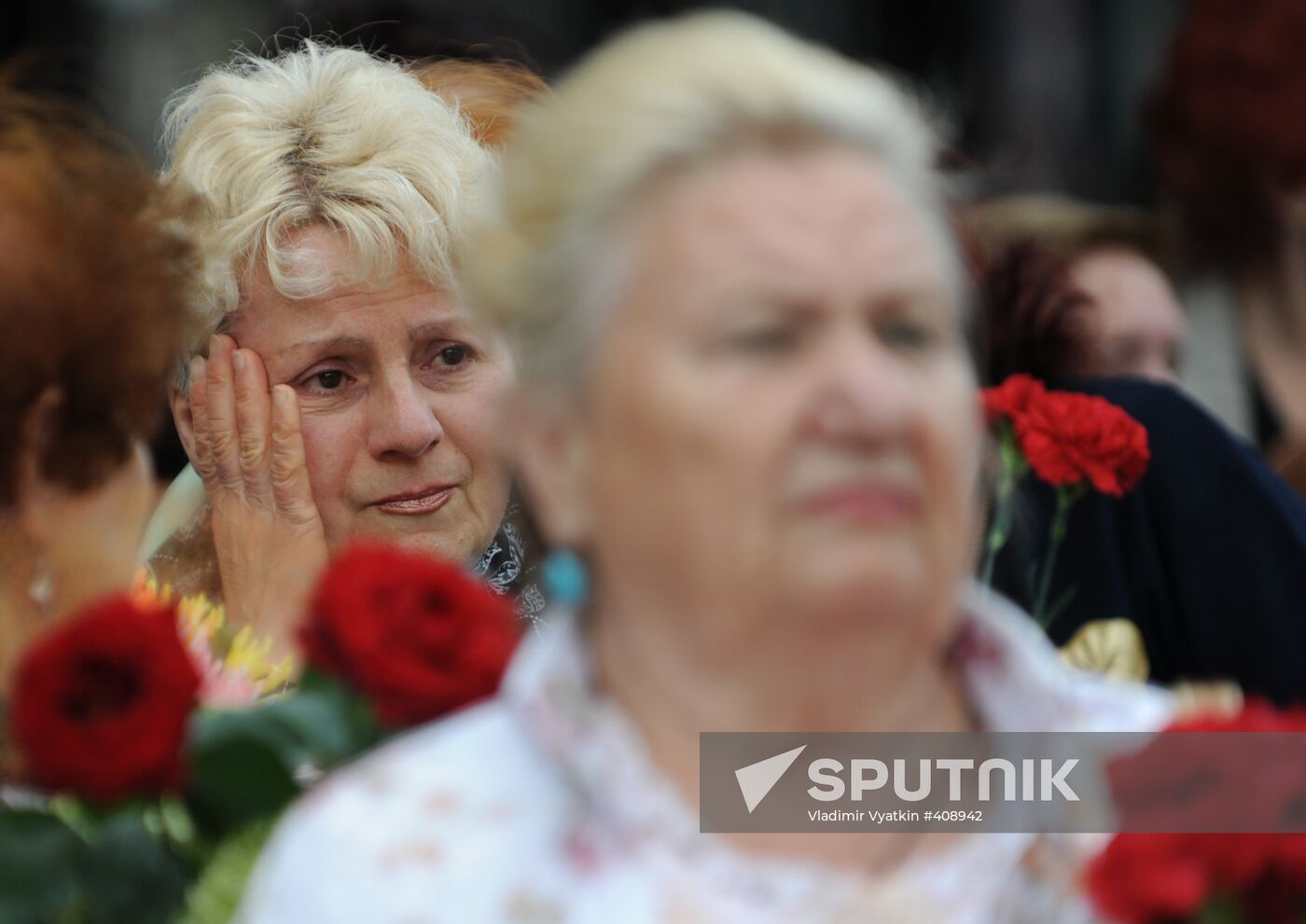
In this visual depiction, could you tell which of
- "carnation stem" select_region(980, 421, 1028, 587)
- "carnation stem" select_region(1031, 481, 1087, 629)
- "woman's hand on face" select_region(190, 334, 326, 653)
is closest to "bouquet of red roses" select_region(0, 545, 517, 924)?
"carnation stem" select_region(980, 421, 1028, 587)

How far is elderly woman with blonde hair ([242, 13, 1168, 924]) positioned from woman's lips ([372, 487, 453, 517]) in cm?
113

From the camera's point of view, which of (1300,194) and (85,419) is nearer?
(85,419)

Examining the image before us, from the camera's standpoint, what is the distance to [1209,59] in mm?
3619

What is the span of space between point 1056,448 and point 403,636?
2.83ft

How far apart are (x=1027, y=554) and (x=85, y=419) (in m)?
1.09

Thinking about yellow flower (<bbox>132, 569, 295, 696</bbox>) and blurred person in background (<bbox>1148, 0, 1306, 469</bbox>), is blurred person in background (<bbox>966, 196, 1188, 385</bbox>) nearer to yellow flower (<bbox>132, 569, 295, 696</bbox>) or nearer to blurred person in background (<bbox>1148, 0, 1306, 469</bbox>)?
blurred person in background (<bbox>1148, 0, 1306, 469</bbox>)

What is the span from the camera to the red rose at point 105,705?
1348 millimetres

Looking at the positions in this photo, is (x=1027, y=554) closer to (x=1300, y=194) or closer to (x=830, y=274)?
(x=830, y=274)

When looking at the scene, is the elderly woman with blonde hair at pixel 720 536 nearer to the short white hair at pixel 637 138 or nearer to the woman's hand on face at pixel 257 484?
the short white hair at pixel 637 138

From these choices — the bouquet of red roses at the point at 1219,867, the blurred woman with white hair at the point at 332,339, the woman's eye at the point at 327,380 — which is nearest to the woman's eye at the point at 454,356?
the blurred woman with white hair at the point at 332,339

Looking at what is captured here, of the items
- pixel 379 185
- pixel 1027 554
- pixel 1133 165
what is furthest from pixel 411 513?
pixel 1133 165

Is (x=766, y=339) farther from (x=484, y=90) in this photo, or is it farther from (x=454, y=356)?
(x=484, y=90)

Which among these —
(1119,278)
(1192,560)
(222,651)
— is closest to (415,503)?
(222,651)

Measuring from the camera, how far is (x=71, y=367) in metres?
1.53
